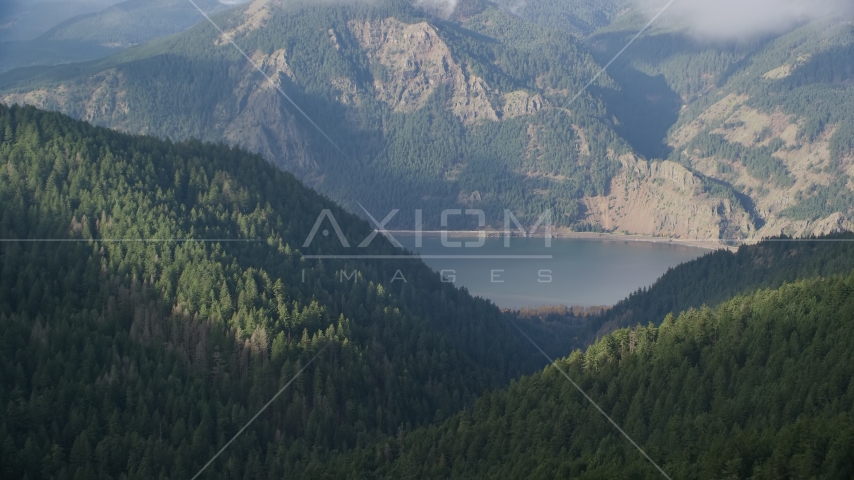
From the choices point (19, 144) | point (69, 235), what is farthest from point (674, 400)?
point (19, 144)

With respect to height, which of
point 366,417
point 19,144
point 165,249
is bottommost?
point 366,417

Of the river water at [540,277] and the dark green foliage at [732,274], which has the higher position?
the dark green foliage at [732,274]

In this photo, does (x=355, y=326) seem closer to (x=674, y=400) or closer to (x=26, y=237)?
(x=26, y=237)

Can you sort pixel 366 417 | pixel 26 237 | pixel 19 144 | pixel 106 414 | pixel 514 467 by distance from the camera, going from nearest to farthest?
1. pixel 514 467
2. pixel 106 414
3. pixel 366 417
4. pixel 26 237
5. pixel 19 144

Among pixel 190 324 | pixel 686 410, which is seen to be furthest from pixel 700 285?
pixel 686 410

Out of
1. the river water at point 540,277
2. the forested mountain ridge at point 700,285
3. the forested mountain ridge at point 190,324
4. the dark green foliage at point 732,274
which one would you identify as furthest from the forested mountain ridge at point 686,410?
the river water at point 540,277

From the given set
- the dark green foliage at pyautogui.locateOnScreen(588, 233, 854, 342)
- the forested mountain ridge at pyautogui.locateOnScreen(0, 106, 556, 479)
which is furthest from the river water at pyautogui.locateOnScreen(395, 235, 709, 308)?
the forested mountain ridge at pyautogui.locateOnScreen(0, 106, 556, 479)

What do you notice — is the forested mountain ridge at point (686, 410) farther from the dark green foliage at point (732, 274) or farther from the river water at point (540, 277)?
the river water at point (540, 277)

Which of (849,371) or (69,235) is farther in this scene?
(69,235)
